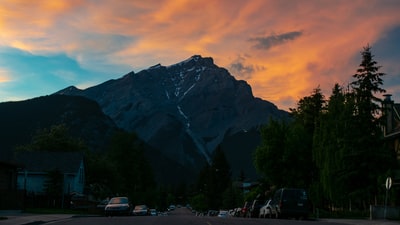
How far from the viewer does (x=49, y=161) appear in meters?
67.6

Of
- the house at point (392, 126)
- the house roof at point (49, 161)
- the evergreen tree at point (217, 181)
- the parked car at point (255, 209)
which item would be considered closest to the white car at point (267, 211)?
the parked car at point (255, 209)

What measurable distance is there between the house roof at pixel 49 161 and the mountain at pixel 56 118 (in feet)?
268

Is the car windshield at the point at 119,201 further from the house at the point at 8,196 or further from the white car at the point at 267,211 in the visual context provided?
the white car at the point at 267,211

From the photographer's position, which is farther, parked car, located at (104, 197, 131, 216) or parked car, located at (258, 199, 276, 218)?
parked car, located at (104, 197, 131, 216)

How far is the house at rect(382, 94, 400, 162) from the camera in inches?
1838

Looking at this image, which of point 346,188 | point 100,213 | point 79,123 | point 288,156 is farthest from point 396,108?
point 79,123

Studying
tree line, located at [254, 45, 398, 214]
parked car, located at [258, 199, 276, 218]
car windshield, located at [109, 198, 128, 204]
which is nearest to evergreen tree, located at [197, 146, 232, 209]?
tree line, located at [254, 45, 398, 214]

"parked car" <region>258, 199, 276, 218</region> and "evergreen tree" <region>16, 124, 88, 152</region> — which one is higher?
"evergreen tree" <region>16, 124, 88, 152</region>

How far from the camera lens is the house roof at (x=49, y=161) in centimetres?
6612

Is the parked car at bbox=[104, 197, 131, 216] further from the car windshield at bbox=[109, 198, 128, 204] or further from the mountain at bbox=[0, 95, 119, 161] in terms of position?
the mountain at bbox=[0, 95, 119, 161]

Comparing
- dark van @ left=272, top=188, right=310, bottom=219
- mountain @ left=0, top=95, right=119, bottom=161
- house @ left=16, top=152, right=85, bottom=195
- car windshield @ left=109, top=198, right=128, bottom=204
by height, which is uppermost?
mountain @ left=0, top=95, right=119, bottom=161

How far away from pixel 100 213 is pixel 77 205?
5735mm

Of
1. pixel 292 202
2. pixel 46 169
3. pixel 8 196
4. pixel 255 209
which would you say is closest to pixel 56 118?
pixel 46 169

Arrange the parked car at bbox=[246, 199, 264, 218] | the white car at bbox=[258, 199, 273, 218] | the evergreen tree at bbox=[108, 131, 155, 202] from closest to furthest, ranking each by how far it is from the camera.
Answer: the white car at bbox=[258, 199, 273, 218]
the parked car at bbox=[246, 199, 264, 218]
the evergreen tree at bbox=[108, 131, 155, 202]
